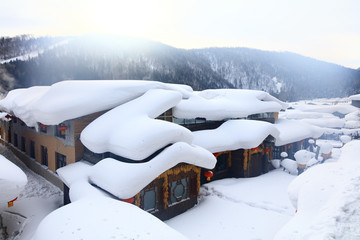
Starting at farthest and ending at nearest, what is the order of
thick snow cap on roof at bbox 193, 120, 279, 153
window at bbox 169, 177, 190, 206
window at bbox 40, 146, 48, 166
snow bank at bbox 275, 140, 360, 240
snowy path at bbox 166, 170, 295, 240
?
window at bbox 40, 146, 48, 166
thick snow cap on roof at bbox 193, 120, 279, 153
window at bbox 169, 177, 190, 206
snowy path at bbox 166, 170, 295, 240
snow bank at bbox 275, 140, 360, 240

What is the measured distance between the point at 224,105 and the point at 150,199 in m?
9.59

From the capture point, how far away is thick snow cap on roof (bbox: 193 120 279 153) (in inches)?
571

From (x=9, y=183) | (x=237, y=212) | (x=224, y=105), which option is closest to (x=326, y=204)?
(x=237, y=212)

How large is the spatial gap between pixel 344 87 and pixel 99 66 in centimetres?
12002

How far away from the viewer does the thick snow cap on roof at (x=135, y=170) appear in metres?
8.59

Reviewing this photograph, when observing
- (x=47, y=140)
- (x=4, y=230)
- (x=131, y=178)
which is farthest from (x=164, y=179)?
(x=47, y=140)

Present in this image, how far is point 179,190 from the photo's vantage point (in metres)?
11.6

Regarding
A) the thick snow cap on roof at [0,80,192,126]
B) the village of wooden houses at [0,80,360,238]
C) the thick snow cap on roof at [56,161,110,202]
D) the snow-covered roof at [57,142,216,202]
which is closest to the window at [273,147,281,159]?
the village of wooden houses at [0,80,360,238]

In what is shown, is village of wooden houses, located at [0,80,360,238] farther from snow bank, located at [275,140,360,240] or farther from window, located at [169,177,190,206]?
snow bank, located at [275,140,360,240]

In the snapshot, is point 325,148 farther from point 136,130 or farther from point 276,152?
point 136,130

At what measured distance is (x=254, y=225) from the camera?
10.2 meters

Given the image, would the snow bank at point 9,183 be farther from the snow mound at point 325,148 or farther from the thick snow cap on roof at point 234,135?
the snow mound at point 325,148

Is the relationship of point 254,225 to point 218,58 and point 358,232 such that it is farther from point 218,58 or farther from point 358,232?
point 218,58

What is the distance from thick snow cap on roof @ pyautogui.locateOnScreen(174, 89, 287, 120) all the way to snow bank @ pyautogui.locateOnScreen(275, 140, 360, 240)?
8.41m
